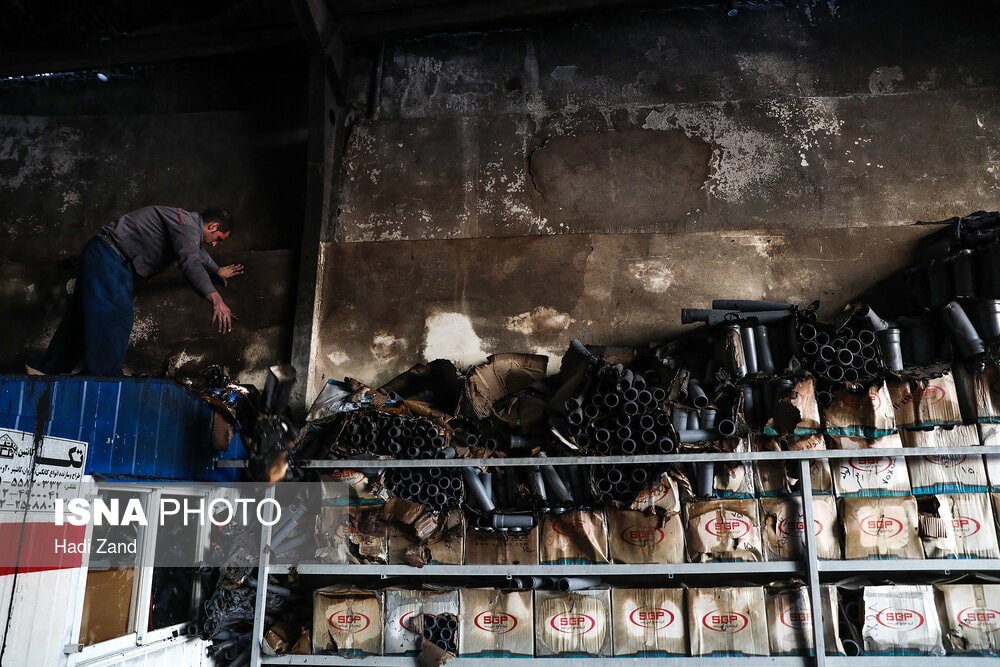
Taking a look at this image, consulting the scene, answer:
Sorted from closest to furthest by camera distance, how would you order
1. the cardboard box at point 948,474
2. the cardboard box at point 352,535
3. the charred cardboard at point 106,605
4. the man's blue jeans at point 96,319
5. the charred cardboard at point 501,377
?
the charred cardboard at point 106,605, the cardboard box at point 948,474, the cardboard box at point 352,535, the charred cardboard at point 501,377, the man's blue jeans at point 96,319

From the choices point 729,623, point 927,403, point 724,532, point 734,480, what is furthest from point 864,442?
point 729,623

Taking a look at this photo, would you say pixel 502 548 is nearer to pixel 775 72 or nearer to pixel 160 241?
pixel 160 241

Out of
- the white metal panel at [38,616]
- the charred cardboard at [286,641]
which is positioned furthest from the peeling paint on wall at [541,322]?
the white metal panel at [38,616]

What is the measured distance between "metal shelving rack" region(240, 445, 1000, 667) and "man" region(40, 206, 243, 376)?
136cm

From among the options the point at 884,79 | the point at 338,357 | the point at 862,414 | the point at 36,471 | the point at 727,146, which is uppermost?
the point at 884,79

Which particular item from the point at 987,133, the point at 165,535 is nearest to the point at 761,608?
the point at 165,535

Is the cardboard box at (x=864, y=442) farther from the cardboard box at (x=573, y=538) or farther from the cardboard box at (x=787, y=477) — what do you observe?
the cardboard box at (x=573, y=538)

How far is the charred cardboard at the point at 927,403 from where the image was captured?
2.80 meters

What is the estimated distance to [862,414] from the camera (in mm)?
2859

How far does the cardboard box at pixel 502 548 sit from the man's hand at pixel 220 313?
6.26ft

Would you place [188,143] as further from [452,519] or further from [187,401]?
[452,519]

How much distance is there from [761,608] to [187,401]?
2.79 meters

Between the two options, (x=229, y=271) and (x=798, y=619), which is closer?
(x=798, y=619)

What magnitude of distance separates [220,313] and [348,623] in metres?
1.84
